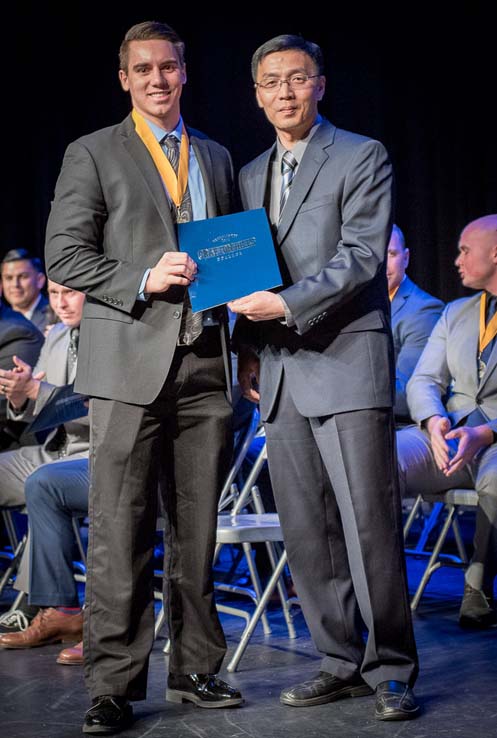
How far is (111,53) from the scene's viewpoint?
7.57m

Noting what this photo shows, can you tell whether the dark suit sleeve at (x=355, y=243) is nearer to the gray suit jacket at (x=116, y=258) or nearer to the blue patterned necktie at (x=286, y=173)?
the blue patterned necktie at (x=286, y=173)

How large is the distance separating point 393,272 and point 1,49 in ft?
13.3

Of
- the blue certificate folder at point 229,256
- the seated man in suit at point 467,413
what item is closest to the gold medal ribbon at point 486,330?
the seated man in suit at point 467,413

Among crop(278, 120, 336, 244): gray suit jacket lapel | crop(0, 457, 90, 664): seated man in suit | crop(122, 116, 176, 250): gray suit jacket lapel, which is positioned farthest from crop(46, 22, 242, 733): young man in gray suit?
crop(0, 457, 90, 664): seated man in suit

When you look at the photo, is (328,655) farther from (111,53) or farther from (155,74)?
(111,53)

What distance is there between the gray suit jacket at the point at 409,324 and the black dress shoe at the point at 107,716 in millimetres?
2416

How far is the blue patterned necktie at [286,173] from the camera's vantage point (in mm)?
2984

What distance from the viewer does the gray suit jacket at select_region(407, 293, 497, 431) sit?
4340 millimetres

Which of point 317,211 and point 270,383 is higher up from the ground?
point 317,211

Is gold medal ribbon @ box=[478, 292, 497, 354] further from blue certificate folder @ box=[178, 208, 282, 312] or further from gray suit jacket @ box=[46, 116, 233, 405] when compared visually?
gray suit jacket @ box=[46, 116, 233, 405]

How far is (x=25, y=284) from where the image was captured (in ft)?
22.4

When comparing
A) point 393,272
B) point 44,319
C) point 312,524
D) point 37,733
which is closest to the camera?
point 37,733

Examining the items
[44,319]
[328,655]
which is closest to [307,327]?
[328,655]

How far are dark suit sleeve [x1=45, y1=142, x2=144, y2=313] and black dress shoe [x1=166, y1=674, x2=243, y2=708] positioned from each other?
1.10 metres
